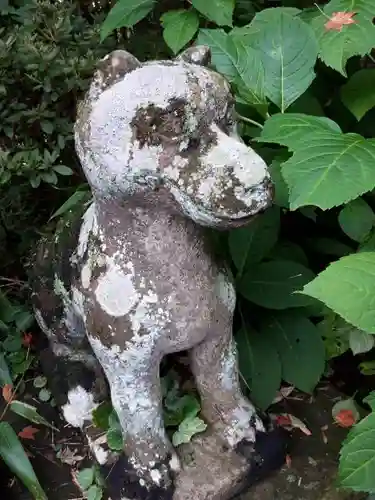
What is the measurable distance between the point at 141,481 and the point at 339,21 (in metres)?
0.69

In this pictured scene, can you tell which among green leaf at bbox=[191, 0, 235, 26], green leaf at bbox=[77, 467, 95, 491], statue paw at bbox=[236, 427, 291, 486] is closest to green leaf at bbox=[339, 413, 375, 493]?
statue paw at bbox=[236, 427, 291, 486]

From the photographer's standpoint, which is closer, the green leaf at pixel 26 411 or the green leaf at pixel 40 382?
the green leaf at pixel 26 411

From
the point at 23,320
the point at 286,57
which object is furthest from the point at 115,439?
the point at 286,57

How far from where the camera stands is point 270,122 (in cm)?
94

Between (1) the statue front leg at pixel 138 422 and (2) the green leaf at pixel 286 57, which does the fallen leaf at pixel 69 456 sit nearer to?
(1) the statue front leg at pixel 138 422

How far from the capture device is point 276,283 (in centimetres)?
117

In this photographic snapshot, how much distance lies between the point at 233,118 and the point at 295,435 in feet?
1.86

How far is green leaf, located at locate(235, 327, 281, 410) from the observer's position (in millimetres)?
1150

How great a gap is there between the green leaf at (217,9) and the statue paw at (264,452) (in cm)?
62

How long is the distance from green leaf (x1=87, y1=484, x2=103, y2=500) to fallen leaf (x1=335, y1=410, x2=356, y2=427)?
1.30ft

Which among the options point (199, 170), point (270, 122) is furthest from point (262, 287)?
point (199, 170)

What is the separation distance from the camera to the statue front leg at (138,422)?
0.91 meters

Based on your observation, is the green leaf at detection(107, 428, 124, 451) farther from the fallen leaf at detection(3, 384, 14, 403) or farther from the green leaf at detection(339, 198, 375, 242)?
the green leaf at detection(339, 198, 375, 242)

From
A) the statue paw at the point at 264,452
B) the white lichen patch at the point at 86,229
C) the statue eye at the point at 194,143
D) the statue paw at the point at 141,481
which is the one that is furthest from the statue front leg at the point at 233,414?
the statue eye at the point at 194,143
